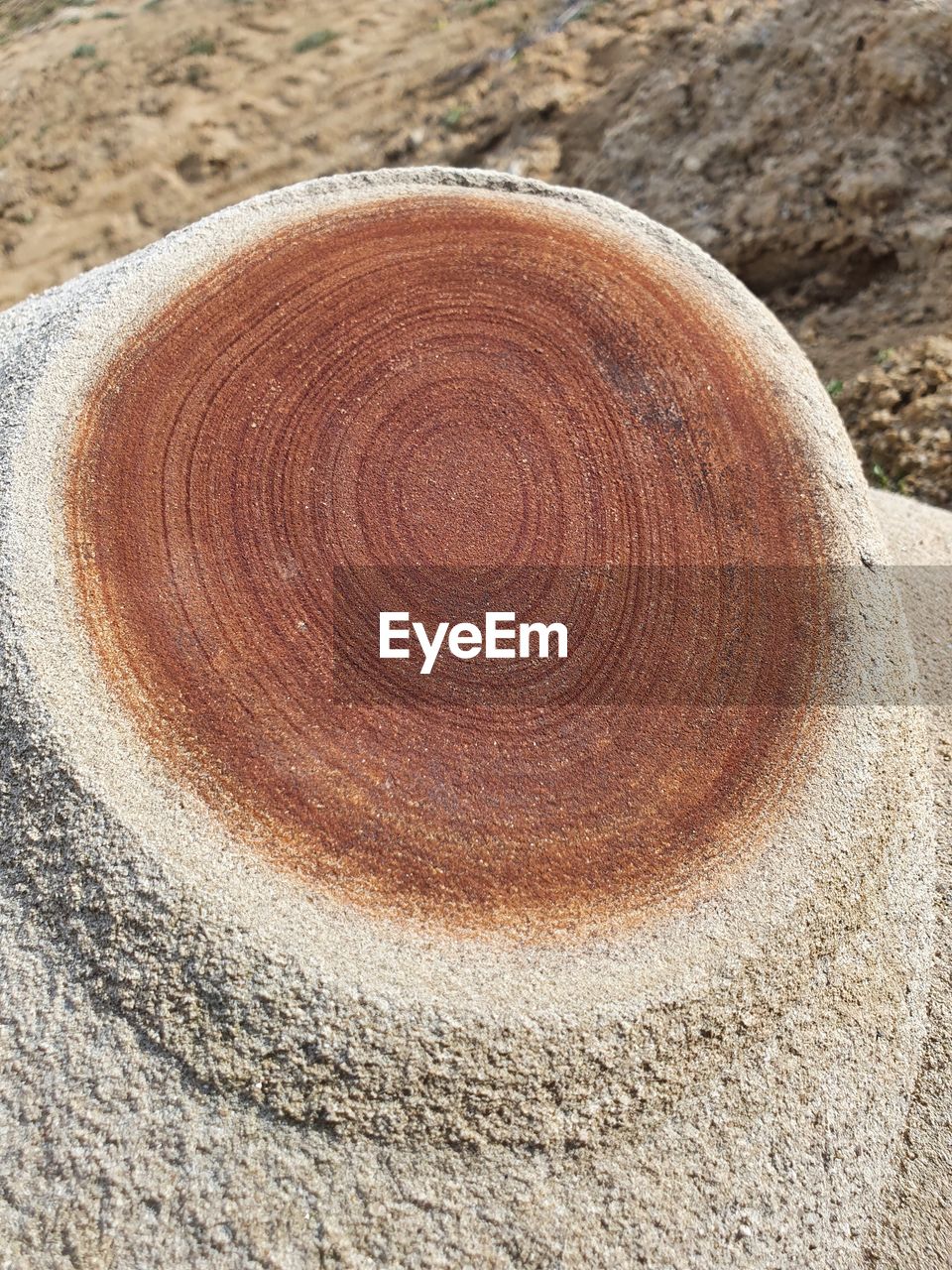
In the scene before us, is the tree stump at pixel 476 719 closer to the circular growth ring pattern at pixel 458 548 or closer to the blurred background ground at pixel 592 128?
the circular growth ring pattern at pixel 458 548

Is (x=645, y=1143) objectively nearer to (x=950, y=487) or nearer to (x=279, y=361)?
(x=279, y=361)

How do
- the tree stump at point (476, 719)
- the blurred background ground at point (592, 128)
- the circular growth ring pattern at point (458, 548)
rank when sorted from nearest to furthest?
the tree stump at point (476, 719) → the circular growth ring pattern at point (458, 548) → the blurred background ground at point (592, 128)

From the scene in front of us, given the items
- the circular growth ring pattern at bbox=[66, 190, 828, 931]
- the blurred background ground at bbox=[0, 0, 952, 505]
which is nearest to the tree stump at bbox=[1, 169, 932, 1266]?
the circular growth ring pattern at bbox=[66, 190, 828, 931]

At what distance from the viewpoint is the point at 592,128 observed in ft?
18.7

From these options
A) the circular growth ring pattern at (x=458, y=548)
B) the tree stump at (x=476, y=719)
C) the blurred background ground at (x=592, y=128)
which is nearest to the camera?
the tree stump at (x=476, y=719)

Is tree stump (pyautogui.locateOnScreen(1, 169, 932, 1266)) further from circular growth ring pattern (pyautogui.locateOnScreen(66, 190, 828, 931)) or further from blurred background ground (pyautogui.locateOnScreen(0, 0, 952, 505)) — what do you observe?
blurred background ground (pyautogui.locateOnScreen(0, 0, 952, 505))

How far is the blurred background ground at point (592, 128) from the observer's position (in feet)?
14.7

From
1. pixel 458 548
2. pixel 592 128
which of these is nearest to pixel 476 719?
pixel 458 548

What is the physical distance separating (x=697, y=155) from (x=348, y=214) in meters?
2.70

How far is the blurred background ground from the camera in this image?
449 centimetres

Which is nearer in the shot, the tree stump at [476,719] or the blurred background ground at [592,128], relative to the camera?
the tree stump at [476,719]

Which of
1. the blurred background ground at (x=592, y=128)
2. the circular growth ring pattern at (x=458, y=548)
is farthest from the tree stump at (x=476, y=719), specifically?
the blurred background ground at (x=592, y=128)

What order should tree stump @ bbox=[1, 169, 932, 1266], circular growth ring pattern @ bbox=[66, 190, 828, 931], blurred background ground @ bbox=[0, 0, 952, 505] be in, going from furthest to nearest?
blurred background ground @ bbox=[0, 0, 952, 505]
circular growth ring pattern @ bbox=[66, 190, 828, 931]
tree stump @ bbox=[1, 169, 932, 1266]

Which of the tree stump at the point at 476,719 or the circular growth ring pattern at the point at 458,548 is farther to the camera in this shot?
the circular growth ring pattern at the point at 458,548
